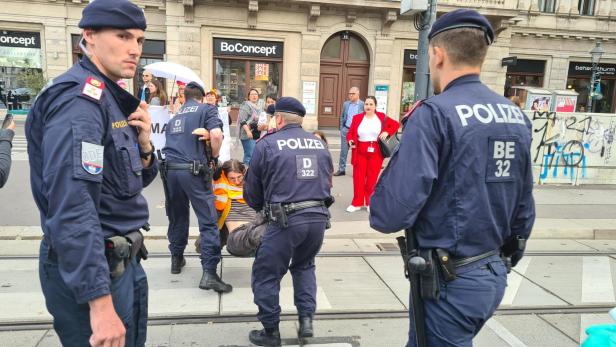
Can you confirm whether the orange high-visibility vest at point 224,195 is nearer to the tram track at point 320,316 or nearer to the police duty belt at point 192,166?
the police duty belt at point 192,166

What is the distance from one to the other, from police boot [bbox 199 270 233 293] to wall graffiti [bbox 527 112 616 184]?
742cm

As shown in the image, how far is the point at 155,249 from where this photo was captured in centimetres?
518

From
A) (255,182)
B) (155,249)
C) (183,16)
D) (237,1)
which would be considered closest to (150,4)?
(183,16)

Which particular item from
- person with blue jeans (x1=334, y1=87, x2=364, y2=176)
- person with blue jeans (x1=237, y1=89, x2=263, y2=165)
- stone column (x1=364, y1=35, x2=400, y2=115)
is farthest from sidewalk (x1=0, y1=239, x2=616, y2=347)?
stone column (x1=364, y1=35, x2=400, y2=115)

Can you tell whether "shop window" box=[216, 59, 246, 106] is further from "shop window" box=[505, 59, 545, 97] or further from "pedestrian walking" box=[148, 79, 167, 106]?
"shop window" box=[505, 59, 545, 97]

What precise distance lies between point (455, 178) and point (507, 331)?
2.40 metres

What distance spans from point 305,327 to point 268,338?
30 cm

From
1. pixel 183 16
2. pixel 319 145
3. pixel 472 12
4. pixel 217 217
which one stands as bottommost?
pixel 217 217

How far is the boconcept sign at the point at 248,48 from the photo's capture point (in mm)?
17047

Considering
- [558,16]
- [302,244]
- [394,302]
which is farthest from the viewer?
[558,16]

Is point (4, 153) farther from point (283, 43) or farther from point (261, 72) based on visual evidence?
point (283, 43)

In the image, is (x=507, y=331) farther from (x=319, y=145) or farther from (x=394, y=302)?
(x=319, y=145)

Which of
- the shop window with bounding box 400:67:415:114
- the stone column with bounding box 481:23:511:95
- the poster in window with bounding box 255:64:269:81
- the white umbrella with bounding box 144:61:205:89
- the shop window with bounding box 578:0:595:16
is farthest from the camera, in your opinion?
the shop window with bounding box 578:0:595:16

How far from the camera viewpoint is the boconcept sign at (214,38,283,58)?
17047 mm
